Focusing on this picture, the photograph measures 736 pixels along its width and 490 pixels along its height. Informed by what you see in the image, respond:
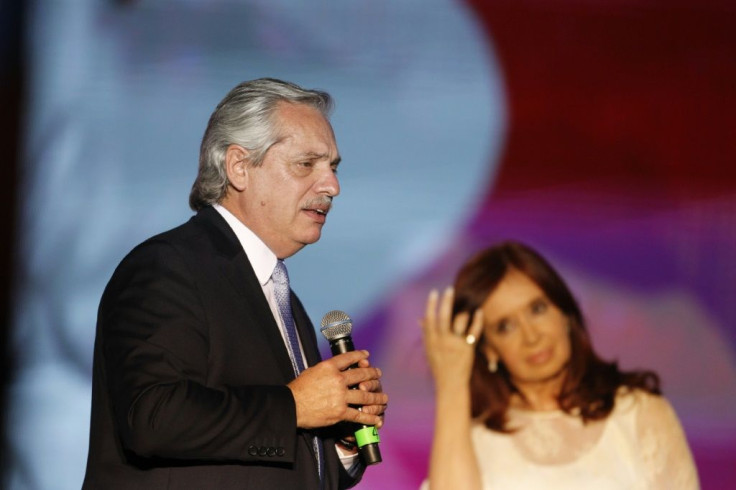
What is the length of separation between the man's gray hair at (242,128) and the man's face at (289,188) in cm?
2

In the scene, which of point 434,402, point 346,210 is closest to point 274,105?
point 346,210

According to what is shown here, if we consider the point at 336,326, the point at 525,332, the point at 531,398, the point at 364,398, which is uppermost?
the point at 336,326

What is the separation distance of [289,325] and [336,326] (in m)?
0.12

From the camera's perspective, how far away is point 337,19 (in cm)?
351

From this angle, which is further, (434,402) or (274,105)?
(434,402)

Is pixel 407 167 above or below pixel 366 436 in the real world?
above

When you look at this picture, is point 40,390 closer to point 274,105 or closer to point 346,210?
point 346,210

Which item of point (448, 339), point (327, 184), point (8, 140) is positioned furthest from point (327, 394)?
point (8, 140)

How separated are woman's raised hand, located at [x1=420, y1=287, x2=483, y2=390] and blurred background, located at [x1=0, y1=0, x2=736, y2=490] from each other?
0.05m

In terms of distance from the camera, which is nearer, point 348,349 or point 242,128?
point 348,349

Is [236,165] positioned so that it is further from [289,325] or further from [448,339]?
[448,339]

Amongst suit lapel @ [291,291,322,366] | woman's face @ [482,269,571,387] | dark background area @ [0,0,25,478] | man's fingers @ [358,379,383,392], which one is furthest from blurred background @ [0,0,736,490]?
man's fingers @ [358,379,383,392]

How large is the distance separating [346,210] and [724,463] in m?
1.64

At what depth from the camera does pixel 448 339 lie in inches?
135
